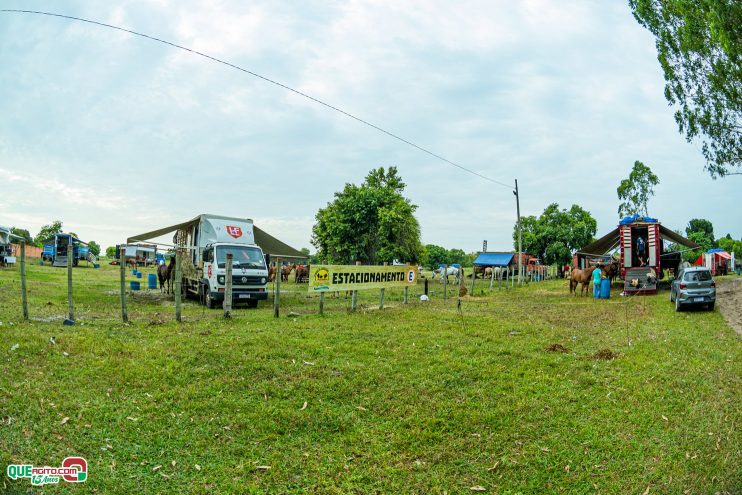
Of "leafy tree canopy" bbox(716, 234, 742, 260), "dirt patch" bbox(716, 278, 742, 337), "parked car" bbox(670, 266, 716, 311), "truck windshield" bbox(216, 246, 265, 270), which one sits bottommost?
"dirt patch" bbox(716, 278, 742, 337)

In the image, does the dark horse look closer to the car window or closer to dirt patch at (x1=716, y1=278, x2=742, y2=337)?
the car window

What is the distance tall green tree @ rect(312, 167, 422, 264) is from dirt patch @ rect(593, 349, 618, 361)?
88.1 ft

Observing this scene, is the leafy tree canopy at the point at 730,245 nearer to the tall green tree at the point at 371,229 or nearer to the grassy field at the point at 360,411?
the tall green tree at the point at 371,229

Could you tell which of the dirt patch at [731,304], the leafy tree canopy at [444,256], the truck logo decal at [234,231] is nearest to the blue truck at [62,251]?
the truck logo decal at [234,231]

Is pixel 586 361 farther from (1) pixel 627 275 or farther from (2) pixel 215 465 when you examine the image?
(1) pixel 627 275

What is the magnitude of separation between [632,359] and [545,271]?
3433 cm

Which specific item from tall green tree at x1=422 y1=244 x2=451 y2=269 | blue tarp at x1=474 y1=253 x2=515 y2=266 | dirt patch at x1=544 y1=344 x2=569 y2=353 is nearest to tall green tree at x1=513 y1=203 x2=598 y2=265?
blue tarp at x1=474 y1=253 x2=515 y2=266

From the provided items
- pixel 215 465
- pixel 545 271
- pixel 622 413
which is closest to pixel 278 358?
pixel 215 465

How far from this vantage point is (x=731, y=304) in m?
15.8

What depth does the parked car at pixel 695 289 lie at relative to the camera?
14852 millimetres

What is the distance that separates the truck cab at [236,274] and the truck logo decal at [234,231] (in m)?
1.09

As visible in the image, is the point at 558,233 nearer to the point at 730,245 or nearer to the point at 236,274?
the point at 730,245

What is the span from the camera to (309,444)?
5266mm

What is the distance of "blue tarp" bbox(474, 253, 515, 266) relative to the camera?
44906 mm
